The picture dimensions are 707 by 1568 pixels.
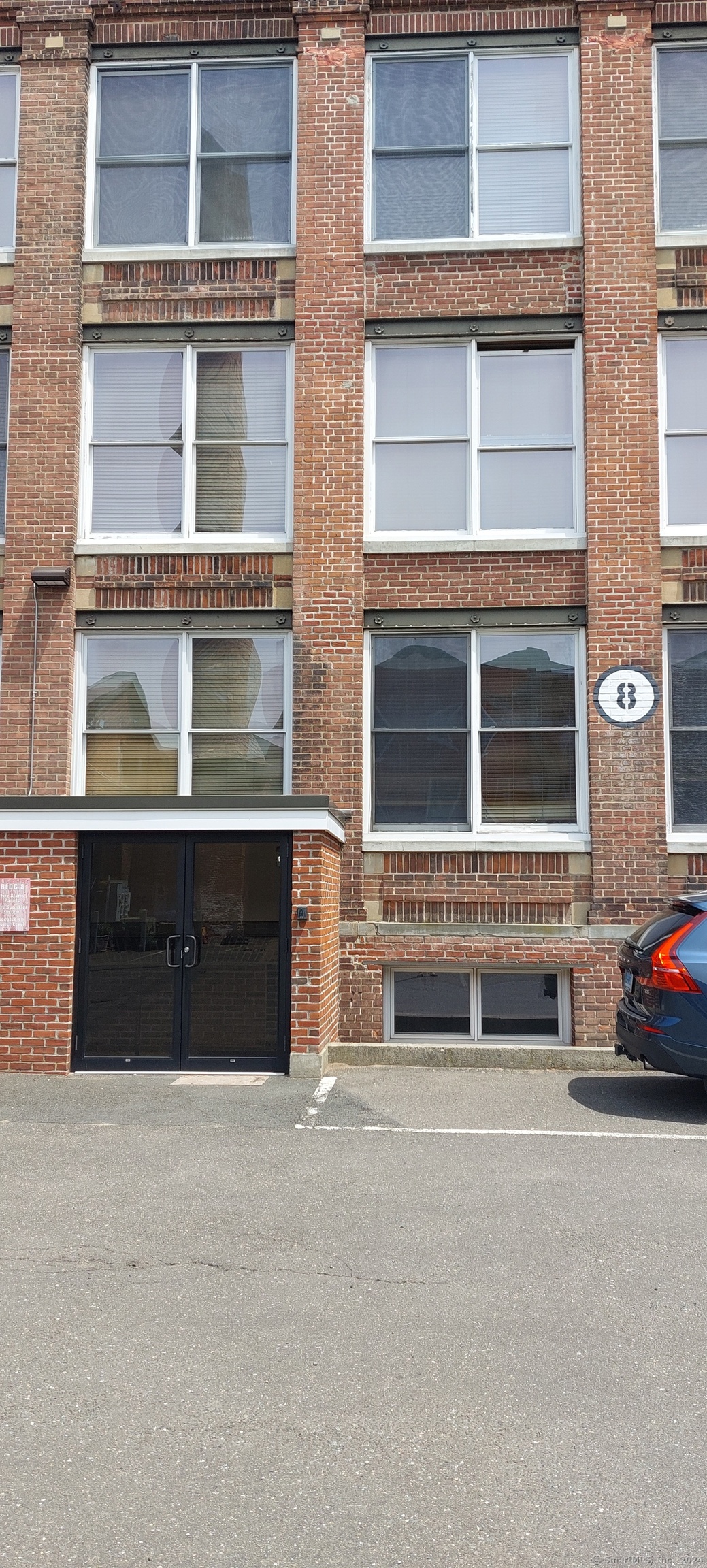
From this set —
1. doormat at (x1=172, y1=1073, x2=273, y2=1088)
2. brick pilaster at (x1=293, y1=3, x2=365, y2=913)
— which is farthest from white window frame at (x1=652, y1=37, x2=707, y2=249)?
doormat at (x1=172, y1=1073, x2=273, y2=1088)

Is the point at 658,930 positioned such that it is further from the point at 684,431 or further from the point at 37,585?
the point at 37,585

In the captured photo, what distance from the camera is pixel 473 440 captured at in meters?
13.1

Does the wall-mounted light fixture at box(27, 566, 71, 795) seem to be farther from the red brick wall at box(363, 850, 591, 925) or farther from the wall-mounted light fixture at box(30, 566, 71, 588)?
the red brick wall at box(363, 850, 591, 925)

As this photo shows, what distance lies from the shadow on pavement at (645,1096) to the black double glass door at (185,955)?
2661mm

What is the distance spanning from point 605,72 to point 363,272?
341 centimetres

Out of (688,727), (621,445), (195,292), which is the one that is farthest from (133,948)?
(195,292)

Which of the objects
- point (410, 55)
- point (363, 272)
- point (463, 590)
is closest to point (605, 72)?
point (410, 55)

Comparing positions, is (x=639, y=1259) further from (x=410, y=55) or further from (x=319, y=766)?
(x=410, y=55)

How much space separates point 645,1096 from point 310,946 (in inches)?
121

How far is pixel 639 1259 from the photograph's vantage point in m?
5.63

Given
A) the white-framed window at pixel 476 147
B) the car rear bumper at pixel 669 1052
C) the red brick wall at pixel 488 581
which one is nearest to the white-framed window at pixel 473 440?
the red brick wall at pixel 488 581

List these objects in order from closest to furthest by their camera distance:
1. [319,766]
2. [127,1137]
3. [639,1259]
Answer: [639,1259], [127,1137], [319,766]

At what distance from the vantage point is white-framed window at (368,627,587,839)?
42.0ft

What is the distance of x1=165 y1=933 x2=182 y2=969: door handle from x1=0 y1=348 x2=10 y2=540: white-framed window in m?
5.52
